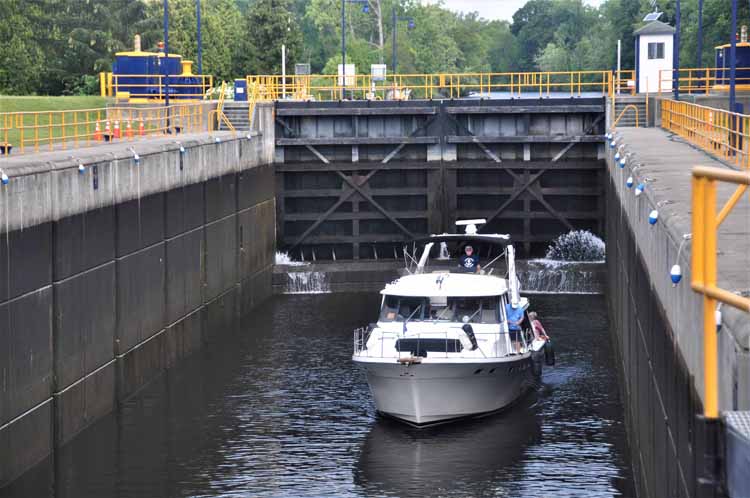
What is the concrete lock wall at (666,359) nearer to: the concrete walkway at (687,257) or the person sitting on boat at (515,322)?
the concrete walkway at (687,257)

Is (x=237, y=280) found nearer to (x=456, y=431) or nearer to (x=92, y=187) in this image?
(x=92, y=187)

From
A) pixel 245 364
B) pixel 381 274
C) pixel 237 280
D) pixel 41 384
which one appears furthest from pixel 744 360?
pixel 381 274

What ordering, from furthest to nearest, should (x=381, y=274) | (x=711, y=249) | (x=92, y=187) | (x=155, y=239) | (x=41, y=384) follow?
(x=381, y=274), (x=155, y=239), (x=92, y=187), (x=41, y=384), (x=711, y=249)

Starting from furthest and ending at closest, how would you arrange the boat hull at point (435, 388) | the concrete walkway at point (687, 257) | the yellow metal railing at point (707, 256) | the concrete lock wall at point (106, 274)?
the boat hull at point (435, 388) → the concrete lock wall at point (106, 274) → the concrete walkway at point (687, 257) → the yellow metal railing at point (707, 256)

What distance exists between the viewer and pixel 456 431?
23.7 m

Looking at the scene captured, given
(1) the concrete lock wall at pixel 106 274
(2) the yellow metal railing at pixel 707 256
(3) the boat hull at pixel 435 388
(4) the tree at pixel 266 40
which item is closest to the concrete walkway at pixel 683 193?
(2) the yellow metal railing at pixel 707 256

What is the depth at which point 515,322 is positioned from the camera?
2594 cm

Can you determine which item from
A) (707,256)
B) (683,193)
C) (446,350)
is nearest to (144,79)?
(446,350)

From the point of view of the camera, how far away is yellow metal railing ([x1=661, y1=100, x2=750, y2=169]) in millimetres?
23516

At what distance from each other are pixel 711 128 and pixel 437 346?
1022 cm

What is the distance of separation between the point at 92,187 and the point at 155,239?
15.8 ft

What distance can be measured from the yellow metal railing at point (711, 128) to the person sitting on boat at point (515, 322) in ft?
16.2

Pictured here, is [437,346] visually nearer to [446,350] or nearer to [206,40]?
[446,350]

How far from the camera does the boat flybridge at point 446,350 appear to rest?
23.4 metres
